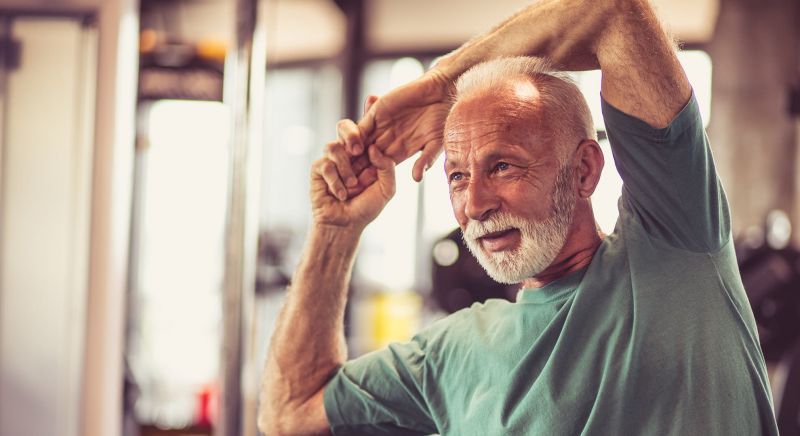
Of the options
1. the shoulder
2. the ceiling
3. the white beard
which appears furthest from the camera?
the ceiling

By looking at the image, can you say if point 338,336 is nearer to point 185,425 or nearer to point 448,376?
point 448,376

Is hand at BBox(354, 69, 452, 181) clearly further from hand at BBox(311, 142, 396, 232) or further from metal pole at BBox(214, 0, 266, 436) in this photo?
metal pole at BBox(214, 0, 266, 436)

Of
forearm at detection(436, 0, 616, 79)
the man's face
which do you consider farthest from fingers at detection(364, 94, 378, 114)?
the man's face

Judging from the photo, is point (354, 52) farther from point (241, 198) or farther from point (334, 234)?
point (334, 234)

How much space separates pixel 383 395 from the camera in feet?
5.38

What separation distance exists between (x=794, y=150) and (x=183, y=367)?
13.2ft

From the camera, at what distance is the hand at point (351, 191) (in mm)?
1690

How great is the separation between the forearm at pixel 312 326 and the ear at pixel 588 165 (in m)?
0.53

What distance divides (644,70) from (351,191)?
0.69m

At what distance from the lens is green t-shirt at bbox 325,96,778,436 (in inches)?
48.4

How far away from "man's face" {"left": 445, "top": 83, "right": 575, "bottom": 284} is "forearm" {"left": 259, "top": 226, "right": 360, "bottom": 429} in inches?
16.7

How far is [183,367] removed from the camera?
16.6 feet

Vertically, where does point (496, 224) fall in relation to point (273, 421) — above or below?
above

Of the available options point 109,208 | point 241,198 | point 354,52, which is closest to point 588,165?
point 241,198
